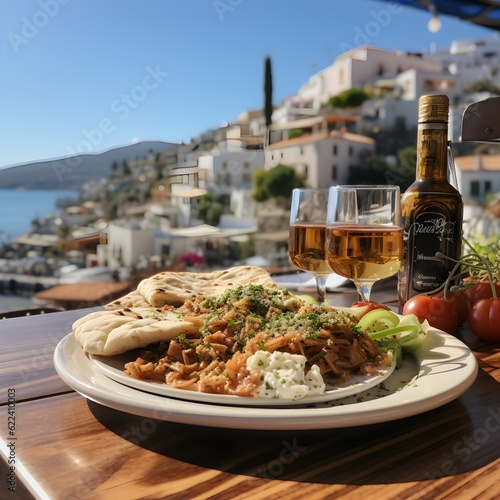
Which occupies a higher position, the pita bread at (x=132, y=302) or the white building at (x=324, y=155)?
the white building at (x=324, y=155)

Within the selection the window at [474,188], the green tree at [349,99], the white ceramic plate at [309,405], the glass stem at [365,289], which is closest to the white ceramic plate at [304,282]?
the glass stem at [365,289]

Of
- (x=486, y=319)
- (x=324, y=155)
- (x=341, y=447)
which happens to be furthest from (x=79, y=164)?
(x=324, y=155)

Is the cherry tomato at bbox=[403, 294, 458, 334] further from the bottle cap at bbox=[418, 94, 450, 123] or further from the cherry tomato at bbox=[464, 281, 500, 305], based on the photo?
the bottle cap at bbox=[418, 94, 450, 123]

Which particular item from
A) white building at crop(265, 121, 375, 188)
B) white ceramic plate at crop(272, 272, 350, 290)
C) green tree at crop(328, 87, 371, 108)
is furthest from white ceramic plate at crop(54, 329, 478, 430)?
green tree at crop(328, 87, 371, 108)

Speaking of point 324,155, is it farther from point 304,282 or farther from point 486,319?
point 486,319

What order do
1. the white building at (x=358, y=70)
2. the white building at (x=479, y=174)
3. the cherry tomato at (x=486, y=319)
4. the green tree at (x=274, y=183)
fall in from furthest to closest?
the white building at (x=358, y=70)
the green tree at (x=274, y=183)
the white building at (x=479, y=174)
the cherry tomato at (x=486, y=319)

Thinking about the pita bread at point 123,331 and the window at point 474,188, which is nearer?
the pita bread at point 123,331

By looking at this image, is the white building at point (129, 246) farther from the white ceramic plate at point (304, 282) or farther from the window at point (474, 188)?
the white ceramic plate at point (304, 282)
